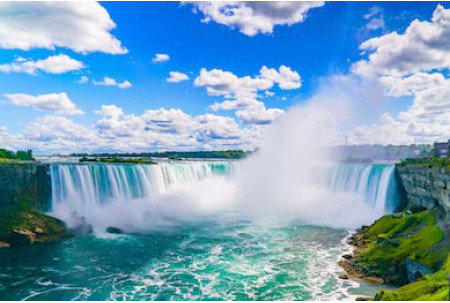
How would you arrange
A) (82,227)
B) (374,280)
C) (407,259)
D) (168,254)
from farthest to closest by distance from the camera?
1. (82,227)
2. (168,254)
3. (407,259)
4. (374,280)

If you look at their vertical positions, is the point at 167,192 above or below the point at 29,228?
above

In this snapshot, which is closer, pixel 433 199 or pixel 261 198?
pixel 433 199

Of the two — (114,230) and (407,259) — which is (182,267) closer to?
(114,230)

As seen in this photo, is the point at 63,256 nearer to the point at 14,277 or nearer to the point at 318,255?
the point at 14,277

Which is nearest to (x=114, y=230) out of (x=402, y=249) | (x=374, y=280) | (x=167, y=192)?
(x=167, y=192)

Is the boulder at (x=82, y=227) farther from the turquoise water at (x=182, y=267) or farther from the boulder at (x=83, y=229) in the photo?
the turquoise water at (x=182, y=267)

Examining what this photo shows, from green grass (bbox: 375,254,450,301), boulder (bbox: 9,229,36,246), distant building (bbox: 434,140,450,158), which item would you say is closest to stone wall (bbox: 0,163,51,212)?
boulder (bbox: 9,229,36,246)

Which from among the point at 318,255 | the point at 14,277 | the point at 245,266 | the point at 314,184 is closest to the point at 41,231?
the point at 14,277
